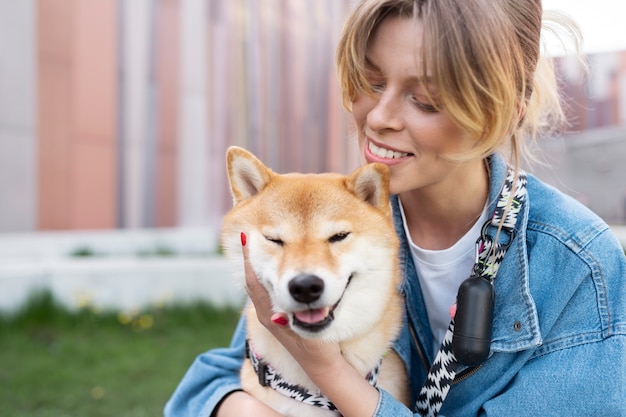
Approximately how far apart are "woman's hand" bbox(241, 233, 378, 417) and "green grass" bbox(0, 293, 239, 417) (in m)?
2.21

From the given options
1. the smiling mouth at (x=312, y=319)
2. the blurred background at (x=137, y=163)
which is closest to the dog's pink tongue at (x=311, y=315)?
the smiling mouth at (x=312, y=319)

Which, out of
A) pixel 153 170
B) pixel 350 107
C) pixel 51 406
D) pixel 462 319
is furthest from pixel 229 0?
pixel 462 319

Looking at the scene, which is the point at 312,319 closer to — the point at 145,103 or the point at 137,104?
the point at 137,104

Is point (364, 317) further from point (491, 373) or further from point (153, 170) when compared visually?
point (153, 170)

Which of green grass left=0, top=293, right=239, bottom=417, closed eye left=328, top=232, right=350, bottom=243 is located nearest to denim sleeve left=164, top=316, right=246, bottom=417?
closed eye left=328, top=232, right=350, bottom=243

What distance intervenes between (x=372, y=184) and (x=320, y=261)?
351mm

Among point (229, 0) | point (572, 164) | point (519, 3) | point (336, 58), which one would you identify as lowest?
point (572, 164)

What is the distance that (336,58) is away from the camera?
1918mm

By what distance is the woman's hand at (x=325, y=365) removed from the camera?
5.40ft

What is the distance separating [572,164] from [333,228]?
24.5ft

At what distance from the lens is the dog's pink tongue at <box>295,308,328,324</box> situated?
5.19 feet

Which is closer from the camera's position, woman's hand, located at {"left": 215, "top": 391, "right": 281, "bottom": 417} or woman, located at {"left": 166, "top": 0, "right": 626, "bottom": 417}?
woman, located at {"left": 166, "top": 0, "right": 626, "bottom": 417}

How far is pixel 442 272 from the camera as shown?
1.96m

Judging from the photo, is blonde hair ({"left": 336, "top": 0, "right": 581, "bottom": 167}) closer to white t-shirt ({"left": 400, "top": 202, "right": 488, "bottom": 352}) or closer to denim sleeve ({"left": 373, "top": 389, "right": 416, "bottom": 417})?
white t-shirt ({"left": 400, "top": 202, "right": 488, "bottom": 352})
